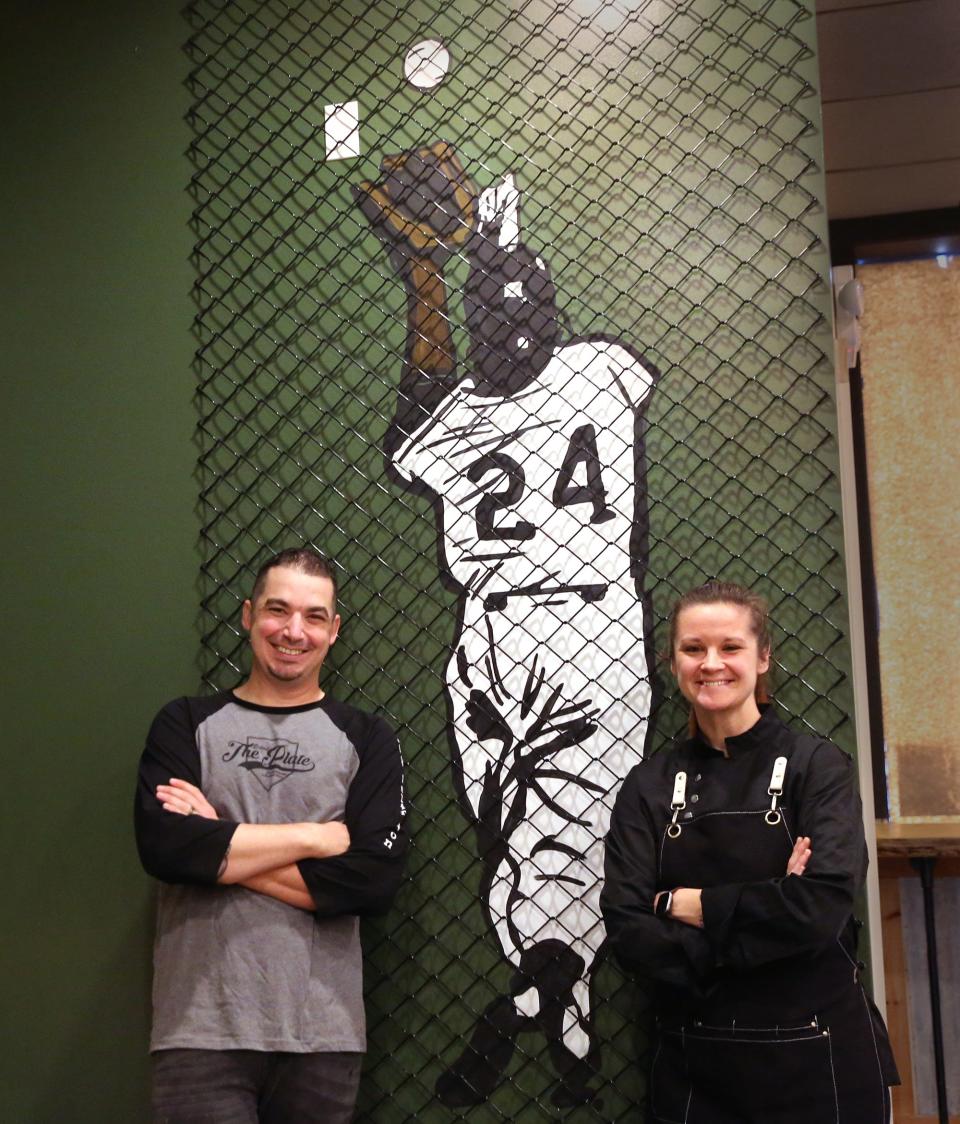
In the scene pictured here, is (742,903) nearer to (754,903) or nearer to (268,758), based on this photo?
(754,903)

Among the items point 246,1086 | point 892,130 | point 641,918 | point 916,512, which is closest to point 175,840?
point 246,1086

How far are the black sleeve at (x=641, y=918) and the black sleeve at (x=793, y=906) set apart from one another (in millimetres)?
50

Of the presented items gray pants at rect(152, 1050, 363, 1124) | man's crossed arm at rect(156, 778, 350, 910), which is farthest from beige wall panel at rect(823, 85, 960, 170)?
gray pants at rect(152, 1050, 363, 1124)

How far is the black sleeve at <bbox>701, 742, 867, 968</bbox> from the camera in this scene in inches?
76.4

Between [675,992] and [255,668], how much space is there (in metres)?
1.04

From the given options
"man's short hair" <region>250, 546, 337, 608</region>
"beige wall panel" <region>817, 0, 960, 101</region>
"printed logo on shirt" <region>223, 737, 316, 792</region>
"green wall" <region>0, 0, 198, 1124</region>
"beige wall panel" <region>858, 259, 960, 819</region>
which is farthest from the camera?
"beige wall panel" <region>858, 259, 960, 819</region>

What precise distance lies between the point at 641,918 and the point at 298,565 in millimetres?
975

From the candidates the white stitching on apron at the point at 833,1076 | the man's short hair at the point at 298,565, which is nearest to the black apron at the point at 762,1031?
the white stitching on apron at the point at 833,1076

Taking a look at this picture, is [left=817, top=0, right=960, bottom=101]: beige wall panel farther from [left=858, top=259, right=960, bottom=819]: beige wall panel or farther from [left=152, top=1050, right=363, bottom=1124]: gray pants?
[left=152, top=1050, right=363, bottom=1124]: gray pants

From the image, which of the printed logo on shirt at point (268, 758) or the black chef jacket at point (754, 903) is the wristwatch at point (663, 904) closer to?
the black chef jacket at point (754, 903)

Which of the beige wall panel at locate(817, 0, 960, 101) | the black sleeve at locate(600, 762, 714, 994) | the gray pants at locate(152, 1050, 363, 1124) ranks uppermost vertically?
the beige wall panel at locate(817, 0, 960, 101)

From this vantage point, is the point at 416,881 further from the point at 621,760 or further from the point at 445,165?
the point at 445,165

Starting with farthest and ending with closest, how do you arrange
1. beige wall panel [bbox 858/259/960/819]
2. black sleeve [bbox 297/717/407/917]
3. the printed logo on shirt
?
beige wall panel [bbox 858/259/960/819] → the printed logo on shirt → black sleeve [bbox 297/717/407/917]

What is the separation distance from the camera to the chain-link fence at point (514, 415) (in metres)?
2.46
